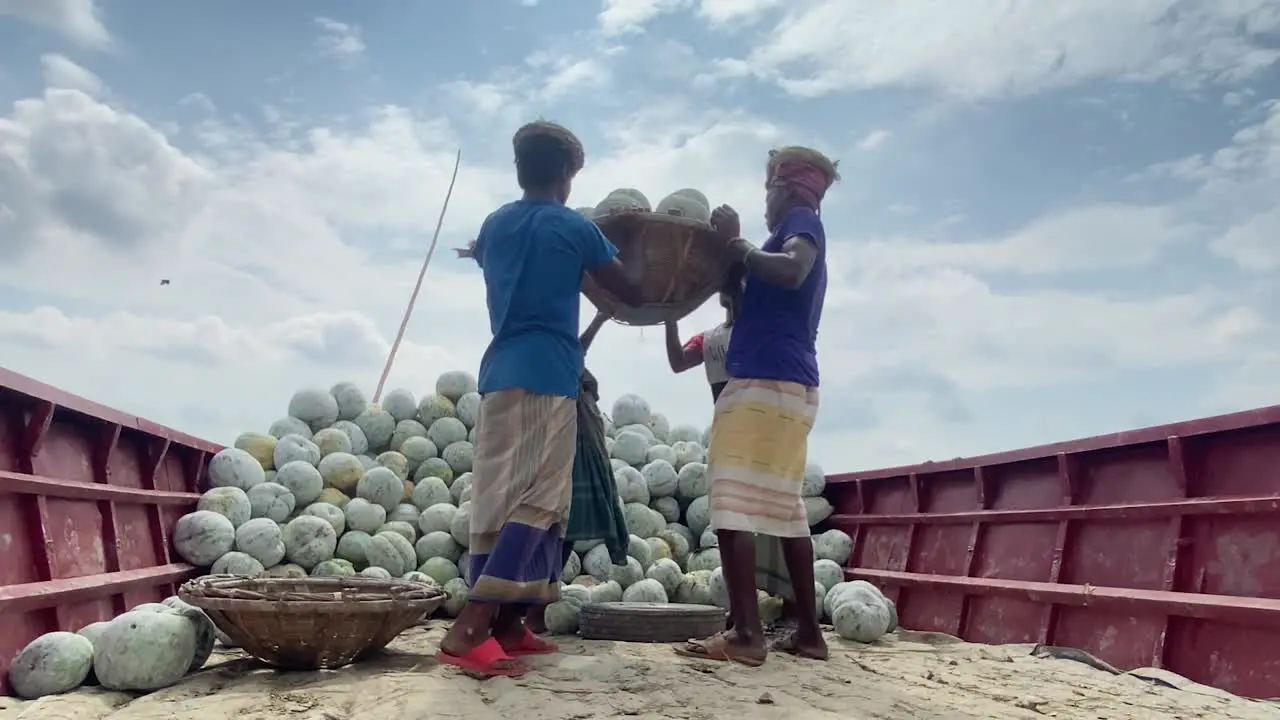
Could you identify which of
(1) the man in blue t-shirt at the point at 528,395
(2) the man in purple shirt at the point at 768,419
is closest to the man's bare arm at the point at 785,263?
(2) the man in purple shirt at the point at 768,419

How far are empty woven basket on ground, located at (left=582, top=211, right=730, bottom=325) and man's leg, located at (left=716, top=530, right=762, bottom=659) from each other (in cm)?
97

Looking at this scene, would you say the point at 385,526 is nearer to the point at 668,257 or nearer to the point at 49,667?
the point at 49,667

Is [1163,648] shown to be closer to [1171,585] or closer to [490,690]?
[1171,585]

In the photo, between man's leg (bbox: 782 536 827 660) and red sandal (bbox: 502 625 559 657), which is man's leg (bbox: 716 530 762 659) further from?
red sandal (bbox: 502 625 559 657)

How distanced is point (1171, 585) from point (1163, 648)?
272 millimetres

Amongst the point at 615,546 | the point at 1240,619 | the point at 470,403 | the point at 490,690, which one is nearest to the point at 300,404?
the point at 470,403

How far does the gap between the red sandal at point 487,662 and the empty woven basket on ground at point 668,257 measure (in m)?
1.47

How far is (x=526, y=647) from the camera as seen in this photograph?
3.70 m

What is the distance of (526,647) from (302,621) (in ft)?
2.92

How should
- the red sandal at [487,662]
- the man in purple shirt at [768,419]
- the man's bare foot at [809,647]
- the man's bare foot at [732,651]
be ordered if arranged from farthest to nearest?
the man's bare foot at [809,647], the man in purple shirt at [768,419], the man's bare foot at [732,651], the red sandal at [487,662]

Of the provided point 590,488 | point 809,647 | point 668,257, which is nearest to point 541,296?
point 668,257

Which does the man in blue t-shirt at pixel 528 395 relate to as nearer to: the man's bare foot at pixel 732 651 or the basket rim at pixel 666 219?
the basket rim at pixel 666 219

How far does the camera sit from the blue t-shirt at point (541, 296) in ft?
11.7

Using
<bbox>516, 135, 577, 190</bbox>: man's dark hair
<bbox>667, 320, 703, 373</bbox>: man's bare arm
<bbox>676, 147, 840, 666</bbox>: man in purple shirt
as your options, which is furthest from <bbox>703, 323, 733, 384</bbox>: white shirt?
<bbox>516, 135, 577, 190</bbox>: man's dark hair
